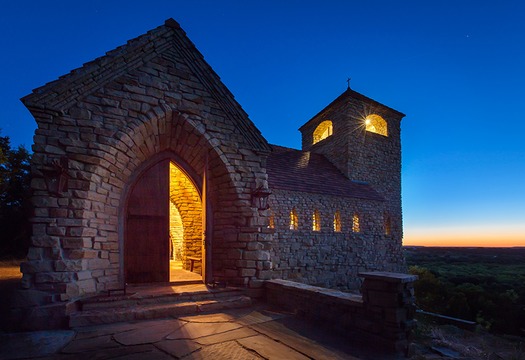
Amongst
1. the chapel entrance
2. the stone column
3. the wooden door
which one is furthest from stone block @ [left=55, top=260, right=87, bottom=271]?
the stone column

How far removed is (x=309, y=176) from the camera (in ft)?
49.5

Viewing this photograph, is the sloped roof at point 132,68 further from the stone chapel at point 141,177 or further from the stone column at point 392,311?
the stone column at point 392,311

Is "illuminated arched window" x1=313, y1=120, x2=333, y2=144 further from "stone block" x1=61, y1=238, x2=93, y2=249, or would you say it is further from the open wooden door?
"stone block" x1=61, y1=238, x2=93, y2=249

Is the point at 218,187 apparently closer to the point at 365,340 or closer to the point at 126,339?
the point at 126,339

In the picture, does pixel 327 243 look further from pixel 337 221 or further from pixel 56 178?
pixel 56 178

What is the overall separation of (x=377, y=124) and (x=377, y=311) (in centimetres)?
1855

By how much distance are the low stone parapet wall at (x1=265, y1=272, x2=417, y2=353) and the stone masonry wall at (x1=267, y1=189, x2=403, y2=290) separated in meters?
7.49

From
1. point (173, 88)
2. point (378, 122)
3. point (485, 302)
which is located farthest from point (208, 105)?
point (485, 302)

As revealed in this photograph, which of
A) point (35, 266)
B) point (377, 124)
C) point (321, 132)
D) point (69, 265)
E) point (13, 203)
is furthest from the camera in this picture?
point (321, 132)

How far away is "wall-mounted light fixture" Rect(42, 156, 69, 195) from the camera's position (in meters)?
4.36

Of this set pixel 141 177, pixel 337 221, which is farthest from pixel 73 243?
pixel 337 221

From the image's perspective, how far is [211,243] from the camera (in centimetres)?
619

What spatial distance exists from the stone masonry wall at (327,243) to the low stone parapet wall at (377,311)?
24.6 feet

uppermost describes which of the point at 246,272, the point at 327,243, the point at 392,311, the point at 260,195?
the point at 260,195
